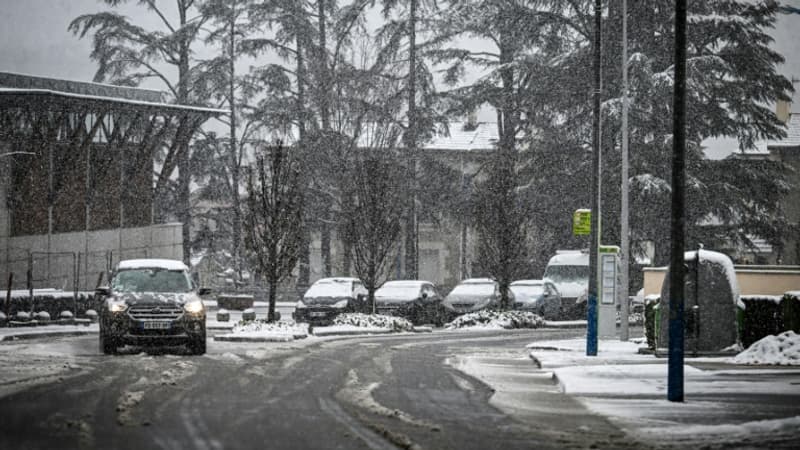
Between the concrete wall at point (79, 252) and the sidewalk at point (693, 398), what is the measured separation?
26.5m

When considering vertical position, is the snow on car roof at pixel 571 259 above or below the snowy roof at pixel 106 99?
below

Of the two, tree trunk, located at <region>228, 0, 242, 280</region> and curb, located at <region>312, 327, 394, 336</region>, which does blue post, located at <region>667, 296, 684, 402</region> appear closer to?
curb, located at <region>312, 327, 394, 336</region>

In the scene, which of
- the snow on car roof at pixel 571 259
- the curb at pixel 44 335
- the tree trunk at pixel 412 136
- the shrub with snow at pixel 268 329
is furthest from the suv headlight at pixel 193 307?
the tree trunk at pixel 412 136

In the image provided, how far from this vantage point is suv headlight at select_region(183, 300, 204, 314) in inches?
981

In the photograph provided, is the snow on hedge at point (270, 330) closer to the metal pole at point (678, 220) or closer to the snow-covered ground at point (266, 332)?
the snow-covered ground at point (266, 332)

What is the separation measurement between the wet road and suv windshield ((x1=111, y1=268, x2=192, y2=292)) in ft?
4.98

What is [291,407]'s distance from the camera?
15.3 metres

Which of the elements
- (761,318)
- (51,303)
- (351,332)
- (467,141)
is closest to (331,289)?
(351,332)

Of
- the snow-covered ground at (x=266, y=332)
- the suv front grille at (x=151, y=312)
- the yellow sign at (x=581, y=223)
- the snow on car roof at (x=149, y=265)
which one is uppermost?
the yellow sign at (x=581, y=223)

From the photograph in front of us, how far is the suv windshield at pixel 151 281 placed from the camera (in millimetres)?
25734

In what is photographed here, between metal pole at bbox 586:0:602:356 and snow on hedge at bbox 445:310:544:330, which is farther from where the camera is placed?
snow on hedge at bbox 445:310:544:330

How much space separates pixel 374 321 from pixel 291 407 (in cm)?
2302

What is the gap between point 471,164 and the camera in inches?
3396

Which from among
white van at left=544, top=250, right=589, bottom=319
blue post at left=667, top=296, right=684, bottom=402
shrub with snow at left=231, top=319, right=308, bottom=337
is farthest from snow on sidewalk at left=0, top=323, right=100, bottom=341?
blue post at left=667, top=296, right=684, bottom=402
